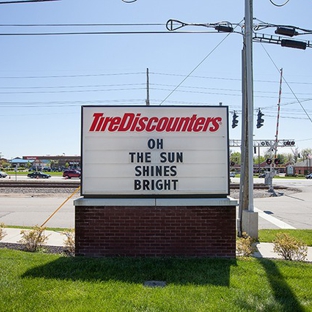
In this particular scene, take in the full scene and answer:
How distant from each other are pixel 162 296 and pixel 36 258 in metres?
3.08

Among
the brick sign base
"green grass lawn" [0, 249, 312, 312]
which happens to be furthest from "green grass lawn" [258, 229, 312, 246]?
the brick sign base

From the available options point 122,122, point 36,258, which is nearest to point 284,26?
point 122,122

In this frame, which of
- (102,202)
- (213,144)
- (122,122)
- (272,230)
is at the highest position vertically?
(122,122)

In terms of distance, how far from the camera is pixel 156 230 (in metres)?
6.34

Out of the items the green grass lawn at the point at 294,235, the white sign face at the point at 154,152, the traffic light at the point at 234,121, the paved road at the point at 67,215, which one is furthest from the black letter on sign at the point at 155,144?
the traffic light at the point at 234,121

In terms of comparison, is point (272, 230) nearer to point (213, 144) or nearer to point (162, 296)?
point (213, 144)

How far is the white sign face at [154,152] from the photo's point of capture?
255 inches

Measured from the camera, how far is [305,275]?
5246mm

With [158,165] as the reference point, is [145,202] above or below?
below

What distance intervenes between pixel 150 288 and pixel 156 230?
1895mm

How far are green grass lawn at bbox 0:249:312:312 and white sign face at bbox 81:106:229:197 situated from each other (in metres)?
1.49

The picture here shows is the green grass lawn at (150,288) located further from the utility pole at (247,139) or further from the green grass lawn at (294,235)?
the green grass lawn at (294,235)

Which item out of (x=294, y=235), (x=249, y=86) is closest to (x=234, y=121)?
(x=249, y=86)

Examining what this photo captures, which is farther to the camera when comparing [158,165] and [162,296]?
[158,165]
